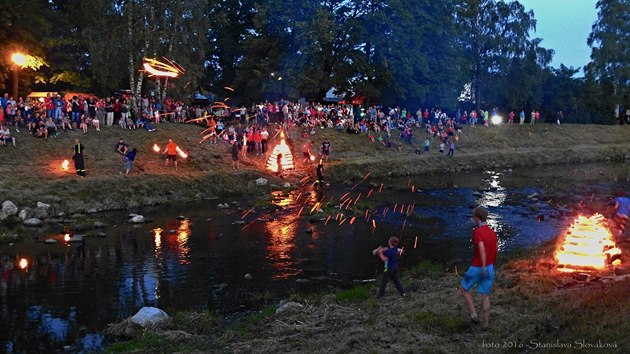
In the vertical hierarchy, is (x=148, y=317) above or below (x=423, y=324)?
below

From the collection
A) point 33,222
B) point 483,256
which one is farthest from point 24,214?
point 483,256

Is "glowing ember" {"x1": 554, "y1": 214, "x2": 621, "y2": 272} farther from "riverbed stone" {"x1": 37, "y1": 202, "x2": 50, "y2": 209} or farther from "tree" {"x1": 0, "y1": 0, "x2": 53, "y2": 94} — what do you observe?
"tree" {"x1": 0, "y1": 0, "x2": 53, "y2": 94}

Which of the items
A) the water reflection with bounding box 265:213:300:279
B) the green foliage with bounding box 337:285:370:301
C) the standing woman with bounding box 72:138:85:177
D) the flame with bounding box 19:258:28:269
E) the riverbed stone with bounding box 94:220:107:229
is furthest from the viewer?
the standing woman with bounding box 72:138:85:177

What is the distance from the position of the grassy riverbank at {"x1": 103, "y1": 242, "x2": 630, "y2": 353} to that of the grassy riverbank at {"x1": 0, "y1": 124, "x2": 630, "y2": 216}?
1891 centimetres

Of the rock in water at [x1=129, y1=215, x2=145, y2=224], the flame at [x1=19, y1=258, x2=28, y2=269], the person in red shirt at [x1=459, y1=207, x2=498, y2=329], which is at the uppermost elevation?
the person in red shirt at [x1=459, y1=207, x2=498, y2=329]

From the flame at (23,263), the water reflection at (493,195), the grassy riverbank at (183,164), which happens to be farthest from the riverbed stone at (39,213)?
the water reflection at (493,195)

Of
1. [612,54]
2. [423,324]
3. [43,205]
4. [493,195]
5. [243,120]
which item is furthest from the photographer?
[612,54]

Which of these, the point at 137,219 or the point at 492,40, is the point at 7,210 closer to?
the point at 137,219

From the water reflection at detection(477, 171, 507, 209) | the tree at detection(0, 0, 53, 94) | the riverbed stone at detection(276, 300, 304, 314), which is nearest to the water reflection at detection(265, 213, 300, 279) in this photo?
the riverbed stone at detection(276, 300, 304, 314)

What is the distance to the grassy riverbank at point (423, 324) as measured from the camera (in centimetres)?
1048

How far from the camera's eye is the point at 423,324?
12234 mm

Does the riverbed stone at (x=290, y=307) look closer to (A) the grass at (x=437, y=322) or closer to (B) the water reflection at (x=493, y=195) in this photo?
(A) the grass at (x=437, y=322)

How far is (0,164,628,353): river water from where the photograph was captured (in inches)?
620

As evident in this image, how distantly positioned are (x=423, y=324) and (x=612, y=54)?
85992mm
